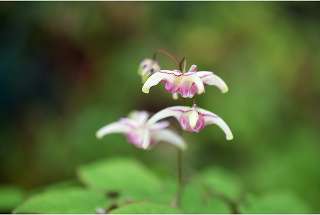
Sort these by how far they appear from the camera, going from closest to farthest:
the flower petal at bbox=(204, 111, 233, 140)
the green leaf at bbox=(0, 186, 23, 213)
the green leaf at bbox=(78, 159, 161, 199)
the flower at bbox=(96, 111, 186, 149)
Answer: the flower petal at bbox=(204, 111, 233, 140) → the flower at bbox=(96, 111, 186, 149) → the green leaf at bbox=(78, 159, 161, 199) → the green leaf at bbox=(0, 186, 23, 213)

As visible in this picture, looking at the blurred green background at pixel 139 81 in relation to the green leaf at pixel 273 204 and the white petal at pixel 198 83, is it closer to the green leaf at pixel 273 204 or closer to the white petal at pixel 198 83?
the green leaf at pixel 273 204

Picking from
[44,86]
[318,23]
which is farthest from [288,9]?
[44,86]

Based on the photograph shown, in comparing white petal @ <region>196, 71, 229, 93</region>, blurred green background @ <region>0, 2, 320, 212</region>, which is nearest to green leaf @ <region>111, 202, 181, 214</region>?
white petal @ <region>196, 71, 229, 93</region>

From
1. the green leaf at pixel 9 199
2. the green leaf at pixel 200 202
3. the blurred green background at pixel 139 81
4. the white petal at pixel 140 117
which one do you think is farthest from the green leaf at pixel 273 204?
the blurred green background at pixel 139 81

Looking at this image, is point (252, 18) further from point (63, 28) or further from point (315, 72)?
point (63, 28)

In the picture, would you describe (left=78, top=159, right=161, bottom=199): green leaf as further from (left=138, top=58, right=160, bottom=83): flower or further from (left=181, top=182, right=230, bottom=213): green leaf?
(left=138, top=58, right=160, bottom=83): flower
